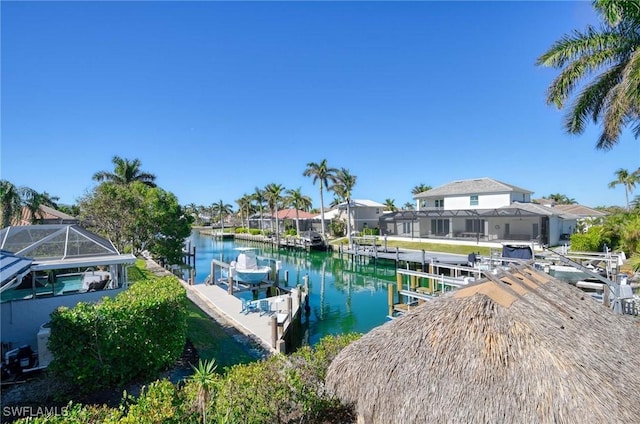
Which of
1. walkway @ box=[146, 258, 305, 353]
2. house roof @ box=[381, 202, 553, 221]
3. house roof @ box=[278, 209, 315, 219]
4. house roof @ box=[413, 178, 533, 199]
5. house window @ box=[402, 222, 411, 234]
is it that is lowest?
walkway @ box=[146, 258, 305, 353]

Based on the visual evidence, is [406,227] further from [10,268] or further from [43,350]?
[10,268]

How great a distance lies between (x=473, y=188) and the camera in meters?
38.8

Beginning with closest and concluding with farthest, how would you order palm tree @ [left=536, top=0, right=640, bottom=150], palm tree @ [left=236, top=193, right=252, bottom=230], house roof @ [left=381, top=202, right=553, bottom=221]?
palm tree @ [left=536, top=0, right=640, bottom=150], house roof @ [left=381, top=202, right=553, bottom=221], palm tree @ [left=236, top=193, right=252, bottom=230]

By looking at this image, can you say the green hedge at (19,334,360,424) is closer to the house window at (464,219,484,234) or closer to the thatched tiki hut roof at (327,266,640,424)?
the thatched tiki hut roof at (327,266,640,424)

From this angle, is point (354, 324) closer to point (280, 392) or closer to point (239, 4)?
point (280, 392)

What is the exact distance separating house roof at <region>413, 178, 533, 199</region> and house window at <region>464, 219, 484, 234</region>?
3.49m

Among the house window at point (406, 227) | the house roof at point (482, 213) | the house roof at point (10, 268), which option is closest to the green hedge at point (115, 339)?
the house roof at point (10, 268)

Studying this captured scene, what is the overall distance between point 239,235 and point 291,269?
36354 millimetres

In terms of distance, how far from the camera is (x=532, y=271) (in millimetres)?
6340

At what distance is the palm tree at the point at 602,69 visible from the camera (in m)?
11.1

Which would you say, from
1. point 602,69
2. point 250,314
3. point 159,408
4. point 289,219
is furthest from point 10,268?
point 289,219

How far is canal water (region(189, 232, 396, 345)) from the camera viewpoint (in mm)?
16625

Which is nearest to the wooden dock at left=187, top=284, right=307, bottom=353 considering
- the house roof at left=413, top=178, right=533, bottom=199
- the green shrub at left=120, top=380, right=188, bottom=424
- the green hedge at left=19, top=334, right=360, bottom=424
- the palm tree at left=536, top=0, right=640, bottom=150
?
the green hedge at left=19, top=334, right=360, bottom=424

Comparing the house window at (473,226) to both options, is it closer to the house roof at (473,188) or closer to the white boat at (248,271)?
the house roof at (473,188)
